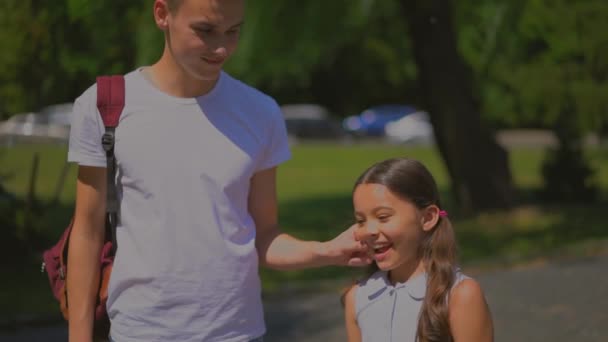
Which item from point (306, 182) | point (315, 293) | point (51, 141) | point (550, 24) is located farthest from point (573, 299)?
point (306, 182)

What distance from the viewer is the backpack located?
2826 millimetres

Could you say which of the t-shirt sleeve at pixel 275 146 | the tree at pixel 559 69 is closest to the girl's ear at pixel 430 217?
the t-shirt sleeve at pixel 275 146

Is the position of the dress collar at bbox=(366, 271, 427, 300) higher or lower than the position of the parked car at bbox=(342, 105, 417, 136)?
higher

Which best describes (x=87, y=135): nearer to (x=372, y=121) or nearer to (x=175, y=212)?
(x=175, y=212)

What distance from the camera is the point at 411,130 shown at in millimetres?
45781

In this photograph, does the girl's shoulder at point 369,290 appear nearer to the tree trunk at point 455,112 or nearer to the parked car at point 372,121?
the tree trunk at point 455,112

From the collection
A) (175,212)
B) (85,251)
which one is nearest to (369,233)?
(175,212)

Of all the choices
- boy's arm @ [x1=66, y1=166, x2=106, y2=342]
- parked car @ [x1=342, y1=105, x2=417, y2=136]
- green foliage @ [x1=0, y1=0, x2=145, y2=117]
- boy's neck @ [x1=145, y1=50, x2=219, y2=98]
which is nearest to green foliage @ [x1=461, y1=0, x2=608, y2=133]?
green foliage @ [x1=0, y1=0, x2=145, y2=117]

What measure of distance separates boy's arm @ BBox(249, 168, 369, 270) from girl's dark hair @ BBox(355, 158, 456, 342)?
17 centimetres

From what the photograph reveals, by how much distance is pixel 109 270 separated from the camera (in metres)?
2.94

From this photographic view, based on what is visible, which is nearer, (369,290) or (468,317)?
(468,317)

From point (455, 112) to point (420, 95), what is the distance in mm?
1793

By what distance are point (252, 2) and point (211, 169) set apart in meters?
12.5

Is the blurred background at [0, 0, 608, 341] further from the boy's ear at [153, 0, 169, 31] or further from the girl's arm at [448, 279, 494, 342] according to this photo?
the boy's ear at [153, 0, 169, 31]
